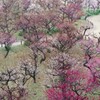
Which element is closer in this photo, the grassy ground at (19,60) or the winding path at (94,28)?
the grassy ground at (19,60)

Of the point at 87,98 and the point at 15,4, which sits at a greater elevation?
the point at 15,4

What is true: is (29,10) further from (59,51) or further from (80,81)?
(80,81)

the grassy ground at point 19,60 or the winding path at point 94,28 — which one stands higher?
the winding path at point 94,28

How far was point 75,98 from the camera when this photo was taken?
43875 mm

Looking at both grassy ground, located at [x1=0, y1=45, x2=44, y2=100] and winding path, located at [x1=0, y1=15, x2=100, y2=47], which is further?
winding path, located at [x1=0, y1=15, x2=100, y2=47]

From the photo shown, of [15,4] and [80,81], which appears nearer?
[80,81]

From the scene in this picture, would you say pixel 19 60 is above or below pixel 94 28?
below

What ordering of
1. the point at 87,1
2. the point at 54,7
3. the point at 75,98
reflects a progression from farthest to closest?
the point at 87,1, the point at 54,7, the point at 75,98

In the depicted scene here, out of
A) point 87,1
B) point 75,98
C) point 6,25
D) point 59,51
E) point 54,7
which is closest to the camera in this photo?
point 75,98

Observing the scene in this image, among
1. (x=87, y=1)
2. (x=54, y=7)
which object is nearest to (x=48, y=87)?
(x=54, y=7)

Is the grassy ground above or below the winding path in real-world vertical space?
below

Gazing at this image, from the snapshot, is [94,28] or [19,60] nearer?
[19,60]

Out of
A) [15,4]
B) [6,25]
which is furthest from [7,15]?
[15,4]

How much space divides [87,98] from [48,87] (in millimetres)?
6406
